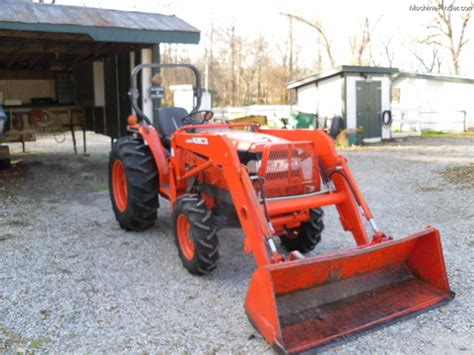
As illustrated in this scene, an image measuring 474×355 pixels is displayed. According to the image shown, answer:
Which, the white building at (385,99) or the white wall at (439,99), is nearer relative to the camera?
the white building at (385,99)

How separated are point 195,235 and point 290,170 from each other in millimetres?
971

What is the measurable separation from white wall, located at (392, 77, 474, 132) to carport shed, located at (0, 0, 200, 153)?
1414 centimetres

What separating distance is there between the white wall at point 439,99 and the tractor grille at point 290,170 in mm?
18860

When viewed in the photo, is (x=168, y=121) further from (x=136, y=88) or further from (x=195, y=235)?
(x=195, y=235)

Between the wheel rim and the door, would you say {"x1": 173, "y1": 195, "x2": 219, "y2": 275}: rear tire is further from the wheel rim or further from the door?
the door

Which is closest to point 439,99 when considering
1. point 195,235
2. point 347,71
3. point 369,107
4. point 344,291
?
point 369,107

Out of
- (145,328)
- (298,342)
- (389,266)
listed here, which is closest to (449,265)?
(389,266)

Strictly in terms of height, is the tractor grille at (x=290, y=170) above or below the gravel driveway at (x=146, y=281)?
above

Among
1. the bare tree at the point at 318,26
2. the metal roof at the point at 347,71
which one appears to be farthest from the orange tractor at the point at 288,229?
the bare tree at the point at 318,26

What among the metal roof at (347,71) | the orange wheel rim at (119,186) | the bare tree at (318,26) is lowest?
the orange wheel rim at (119,186)

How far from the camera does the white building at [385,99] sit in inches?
671

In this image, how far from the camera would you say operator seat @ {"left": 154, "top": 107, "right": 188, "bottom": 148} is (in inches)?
237

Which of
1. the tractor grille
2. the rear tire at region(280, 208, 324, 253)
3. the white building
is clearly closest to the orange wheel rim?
the rear tire at region(280, 208, 324, 253)

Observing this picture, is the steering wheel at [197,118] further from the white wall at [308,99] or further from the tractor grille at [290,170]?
the white wall at [308,99]
